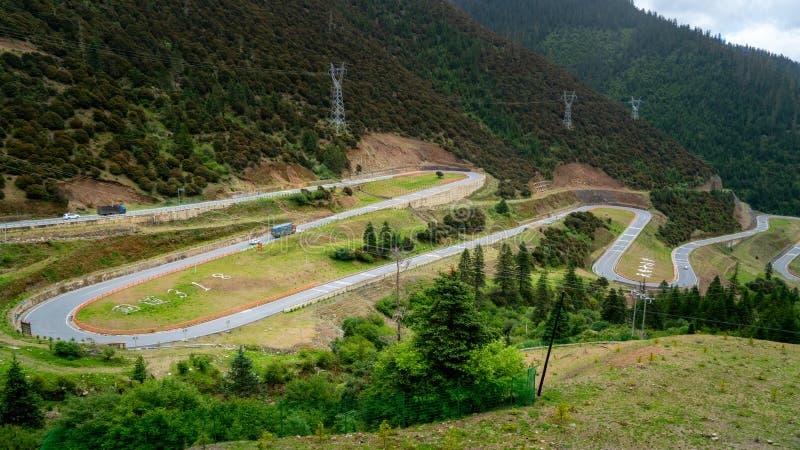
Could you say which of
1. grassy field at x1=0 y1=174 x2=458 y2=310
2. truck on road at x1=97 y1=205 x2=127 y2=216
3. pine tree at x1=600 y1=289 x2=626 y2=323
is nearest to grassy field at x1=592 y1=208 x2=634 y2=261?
pine tree at x1=600 y1=289 x2=626 y2=323

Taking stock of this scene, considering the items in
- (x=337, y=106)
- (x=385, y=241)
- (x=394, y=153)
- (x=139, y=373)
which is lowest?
(x=385, y=241)

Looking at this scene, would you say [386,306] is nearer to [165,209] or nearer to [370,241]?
[370,241]

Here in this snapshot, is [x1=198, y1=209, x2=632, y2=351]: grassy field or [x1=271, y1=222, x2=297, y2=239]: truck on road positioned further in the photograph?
[x1=271, y1=222, x2=297, y2=239]: truck on road

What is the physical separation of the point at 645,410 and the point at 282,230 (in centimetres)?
3681

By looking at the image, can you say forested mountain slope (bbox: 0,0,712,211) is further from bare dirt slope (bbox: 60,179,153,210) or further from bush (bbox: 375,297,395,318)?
bush (bbox: 375,297,395,318)

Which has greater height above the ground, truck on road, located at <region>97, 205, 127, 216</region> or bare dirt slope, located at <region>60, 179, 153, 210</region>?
bare dirt slope, located at <region>60, 179, 153, 210</region>

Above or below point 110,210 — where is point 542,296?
below

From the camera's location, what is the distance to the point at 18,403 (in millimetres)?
17547

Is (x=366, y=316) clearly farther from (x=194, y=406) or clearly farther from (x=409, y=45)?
(x=409, y=45)

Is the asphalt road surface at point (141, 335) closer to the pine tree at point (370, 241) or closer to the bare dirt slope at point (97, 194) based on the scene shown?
the pine tree at point (370, 241)

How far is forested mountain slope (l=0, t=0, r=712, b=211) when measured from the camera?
5062 centimetres

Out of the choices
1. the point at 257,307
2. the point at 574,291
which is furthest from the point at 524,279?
the point at 257,307

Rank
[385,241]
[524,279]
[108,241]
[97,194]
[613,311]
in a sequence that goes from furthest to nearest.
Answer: [385,241]
[524,279]
[97,194]
[613,311]
[108,241]

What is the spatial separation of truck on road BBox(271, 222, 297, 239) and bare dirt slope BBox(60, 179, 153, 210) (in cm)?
1084
